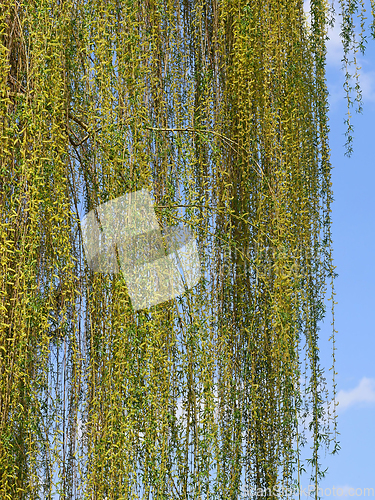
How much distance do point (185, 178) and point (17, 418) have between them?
3.47 ft

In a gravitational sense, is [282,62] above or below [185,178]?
above

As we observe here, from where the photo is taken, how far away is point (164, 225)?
7.41ft

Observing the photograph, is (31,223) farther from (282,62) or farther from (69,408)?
(282,62)

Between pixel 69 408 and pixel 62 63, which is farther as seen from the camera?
pixel 69 408

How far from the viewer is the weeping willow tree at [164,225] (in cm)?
203

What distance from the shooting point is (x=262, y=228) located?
2.36 metres

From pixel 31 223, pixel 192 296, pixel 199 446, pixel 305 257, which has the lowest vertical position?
pixel 199 446

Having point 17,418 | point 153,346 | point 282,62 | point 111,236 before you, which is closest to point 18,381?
point 17,418

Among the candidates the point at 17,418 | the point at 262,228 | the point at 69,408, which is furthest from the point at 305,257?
the point at 17,418

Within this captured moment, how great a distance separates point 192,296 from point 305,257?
0.72m

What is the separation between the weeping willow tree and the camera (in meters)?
2.03

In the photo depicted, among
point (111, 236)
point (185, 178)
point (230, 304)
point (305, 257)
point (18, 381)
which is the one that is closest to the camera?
point (18, 381)

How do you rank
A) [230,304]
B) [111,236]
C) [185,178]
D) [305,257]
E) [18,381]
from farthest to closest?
[305,257] → [230,304] → [185,178] → [111,236] → [18,381]

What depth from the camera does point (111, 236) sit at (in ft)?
7.14
